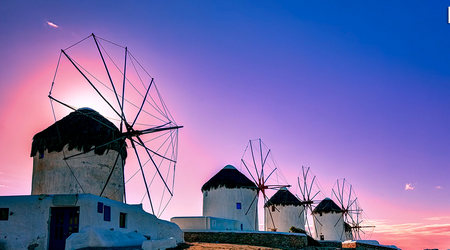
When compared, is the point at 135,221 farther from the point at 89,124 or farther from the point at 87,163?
the point at 89,124

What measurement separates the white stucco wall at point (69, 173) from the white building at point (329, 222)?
114 ft

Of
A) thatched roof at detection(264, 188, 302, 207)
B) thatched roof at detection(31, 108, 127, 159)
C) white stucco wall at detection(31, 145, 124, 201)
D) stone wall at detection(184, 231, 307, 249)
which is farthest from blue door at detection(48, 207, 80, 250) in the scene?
thatched roof at detection(264, 188, 302, 207)

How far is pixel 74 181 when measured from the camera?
23094 mm

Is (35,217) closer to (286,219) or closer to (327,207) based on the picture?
(286,219)

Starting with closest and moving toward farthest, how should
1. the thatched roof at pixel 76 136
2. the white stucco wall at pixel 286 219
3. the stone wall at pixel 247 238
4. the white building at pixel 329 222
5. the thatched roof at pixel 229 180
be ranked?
the thatched roof at pixel 76 136 < the stone wall at pixel 247 238 < the thatched roof at pixel 229 180 < the white stucco wall at pixel 286 219 < the white building at pixel 329 222

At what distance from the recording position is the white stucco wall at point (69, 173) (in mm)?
23094

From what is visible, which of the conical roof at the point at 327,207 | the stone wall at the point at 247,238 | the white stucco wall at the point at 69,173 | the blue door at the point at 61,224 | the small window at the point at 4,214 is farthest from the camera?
the conical roof at the point at 327,207

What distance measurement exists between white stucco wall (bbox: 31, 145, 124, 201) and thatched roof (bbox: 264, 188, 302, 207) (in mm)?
27088

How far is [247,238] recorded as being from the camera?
1180 inches

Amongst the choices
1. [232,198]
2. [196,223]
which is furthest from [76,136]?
[232,198]

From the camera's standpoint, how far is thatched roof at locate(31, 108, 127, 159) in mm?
23438

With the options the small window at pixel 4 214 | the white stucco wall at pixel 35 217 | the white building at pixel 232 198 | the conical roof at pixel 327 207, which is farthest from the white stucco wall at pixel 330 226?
the small window at pixel 4 214

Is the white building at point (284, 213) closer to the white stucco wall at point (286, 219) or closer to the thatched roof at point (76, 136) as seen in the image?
the white stucco wall at point (286, 219)

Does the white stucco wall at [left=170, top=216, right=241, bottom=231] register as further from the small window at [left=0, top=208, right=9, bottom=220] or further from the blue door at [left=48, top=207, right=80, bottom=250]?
the small window at [left=0, top=208, right=9, bottom=220]
